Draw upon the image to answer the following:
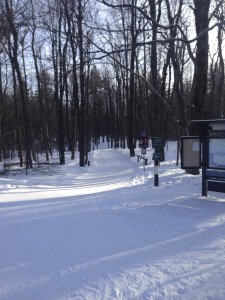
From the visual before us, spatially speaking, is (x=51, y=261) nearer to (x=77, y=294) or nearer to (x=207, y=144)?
(x=77, y=294)

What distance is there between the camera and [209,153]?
881 centimetres

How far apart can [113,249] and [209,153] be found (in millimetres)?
4544

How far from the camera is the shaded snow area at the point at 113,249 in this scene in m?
4.02

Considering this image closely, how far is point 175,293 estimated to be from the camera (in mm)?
3887

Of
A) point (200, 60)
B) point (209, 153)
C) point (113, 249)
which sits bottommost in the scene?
point (113, 249)

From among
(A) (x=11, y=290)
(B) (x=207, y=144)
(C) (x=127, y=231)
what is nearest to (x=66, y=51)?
(B) (x=207, y=144)

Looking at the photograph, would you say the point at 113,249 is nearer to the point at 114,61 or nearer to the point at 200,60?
the point at 200,60

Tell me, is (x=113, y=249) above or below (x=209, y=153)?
below

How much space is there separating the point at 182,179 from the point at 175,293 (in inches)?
364

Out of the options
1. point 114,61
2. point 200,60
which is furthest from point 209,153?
point 114,61

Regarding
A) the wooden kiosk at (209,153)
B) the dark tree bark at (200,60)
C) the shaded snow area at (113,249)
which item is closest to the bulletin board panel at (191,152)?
the wooden kiosk at (209,153)

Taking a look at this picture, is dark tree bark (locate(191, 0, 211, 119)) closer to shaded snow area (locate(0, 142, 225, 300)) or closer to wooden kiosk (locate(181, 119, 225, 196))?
wooden kiosk (locate(181, 119, 225, 196))

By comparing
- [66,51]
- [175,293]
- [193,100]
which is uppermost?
[66,51]

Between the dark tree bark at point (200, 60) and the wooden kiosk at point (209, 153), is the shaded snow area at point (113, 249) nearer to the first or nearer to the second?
the wooden kiosk at point (209, 153)
